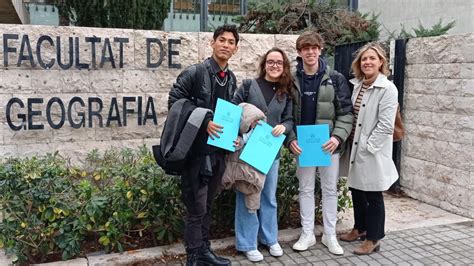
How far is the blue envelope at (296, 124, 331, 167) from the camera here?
12.1ft

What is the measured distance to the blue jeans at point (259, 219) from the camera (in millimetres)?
3771

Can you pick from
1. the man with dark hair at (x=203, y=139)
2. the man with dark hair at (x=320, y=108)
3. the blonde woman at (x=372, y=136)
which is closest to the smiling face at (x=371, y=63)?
the blonde woman at (x=372, y=136)

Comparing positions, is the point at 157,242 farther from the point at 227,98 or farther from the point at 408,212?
the point at 408,212

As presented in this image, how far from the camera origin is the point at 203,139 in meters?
3.27

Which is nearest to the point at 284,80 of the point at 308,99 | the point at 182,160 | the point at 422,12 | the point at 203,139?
the point at 308,99

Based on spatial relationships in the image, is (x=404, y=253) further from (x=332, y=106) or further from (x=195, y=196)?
(x=195, y=196)

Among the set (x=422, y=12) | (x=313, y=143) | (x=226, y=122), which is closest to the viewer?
(x=226, y=122)

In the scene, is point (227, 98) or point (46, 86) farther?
point (46, 86)

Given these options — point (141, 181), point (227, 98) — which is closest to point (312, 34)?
point (227, 98)

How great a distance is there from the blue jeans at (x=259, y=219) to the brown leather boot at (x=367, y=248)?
0.77m

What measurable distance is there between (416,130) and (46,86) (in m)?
4.45

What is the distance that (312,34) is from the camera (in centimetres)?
367

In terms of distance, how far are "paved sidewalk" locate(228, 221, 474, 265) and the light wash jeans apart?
0.24m

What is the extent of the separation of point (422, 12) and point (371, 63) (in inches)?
488
